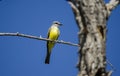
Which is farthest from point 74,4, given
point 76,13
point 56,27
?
point 56,27

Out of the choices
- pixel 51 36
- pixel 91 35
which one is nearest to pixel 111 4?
pixel 91 35

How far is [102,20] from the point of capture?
4.00 metres

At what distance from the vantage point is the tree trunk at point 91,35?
379 cm

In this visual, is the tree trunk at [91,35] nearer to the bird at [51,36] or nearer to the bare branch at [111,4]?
the bare branch at [111,4]

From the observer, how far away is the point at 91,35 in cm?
394

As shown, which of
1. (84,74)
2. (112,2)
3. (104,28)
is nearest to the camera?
(84,74)

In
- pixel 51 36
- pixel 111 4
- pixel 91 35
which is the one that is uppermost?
pixel 111 4

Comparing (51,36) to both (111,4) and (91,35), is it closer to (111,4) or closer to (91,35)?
(111,4)

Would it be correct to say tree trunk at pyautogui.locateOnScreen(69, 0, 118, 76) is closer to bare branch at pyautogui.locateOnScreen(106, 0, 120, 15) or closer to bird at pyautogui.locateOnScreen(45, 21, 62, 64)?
bare branch at pyautogui.locateOnScreen(106, 0, 120, 15)

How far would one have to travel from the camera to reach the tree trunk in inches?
149

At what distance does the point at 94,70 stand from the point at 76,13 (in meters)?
0.82

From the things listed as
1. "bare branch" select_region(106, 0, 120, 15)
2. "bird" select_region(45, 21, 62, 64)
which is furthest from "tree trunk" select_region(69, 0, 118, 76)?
"bird" select_region(45, 21, 62, 64)

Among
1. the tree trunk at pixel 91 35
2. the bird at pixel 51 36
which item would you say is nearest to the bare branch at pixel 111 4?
the tree trunk at pixel 91 35

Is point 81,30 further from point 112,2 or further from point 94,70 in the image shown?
point 112,2
